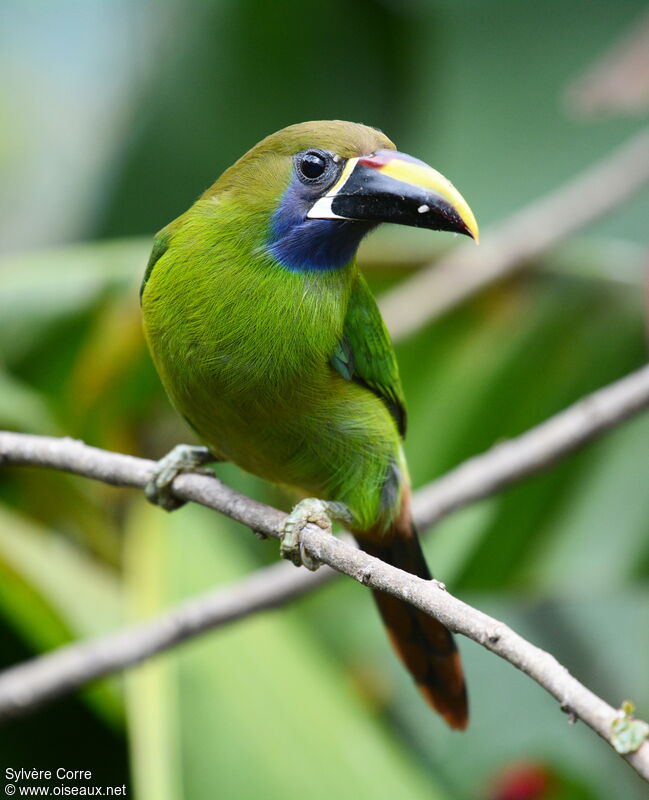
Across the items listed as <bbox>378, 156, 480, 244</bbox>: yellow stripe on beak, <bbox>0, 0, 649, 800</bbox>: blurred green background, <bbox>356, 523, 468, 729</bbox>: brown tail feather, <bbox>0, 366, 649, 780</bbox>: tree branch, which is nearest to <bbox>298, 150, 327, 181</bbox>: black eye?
<bbox>378, 156, 480, 244</bbox>: yellow stripe on beak

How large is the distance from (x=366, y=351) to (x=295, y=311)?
24cm

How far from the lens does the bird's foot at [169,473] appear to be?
7.84 ft

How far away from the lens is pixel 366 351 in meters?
2.44

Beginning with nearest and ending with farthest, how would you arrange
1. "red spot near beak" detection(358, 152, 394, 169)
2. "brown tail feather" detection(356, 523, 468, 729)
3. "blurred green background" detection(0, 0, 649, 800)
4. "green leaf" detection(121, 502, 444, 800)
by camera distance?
"red spot near beak" detection(358, 152, 394, 169)
"brown tail feather" detection(356, 523, 468, 729)
"green leaf" detection(121, 502, 444, 800)
"blurred green background" detection(0, 0, 649, 800)

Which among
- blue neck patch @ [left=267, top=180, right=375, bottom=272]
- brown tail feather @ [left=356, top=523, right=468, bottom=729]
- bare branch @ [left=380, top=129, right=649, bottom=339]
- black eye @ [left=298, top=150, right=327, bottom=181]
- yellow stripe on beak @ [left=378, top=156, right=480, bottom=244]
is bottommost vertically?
brown tail feather @ [left=356, top=523, right=468, bottom=729]

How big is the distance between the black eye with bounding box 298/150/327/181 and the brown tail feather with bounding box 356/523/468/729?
842mm

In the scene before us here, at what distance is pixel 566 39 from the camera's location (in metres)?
5.23

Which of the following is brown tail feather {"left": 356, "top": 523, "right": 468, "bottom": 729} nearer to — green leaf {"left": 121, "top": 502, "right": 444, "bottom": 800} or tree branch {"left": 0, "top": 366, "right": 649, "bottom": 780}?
tree branch {"left": 0, "top": 366, "right": 649, "bottom": 780}

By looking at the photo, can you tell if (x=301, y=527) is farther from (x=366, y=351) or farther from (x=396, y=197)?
(x=396, y=197)

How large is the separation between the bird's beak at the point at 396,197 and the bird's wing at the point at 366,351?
27 centimetres

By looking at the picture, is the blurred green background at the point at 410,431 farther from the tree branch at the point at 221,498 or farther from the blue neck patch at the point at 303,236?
the blue neck patch at the point at 303,236

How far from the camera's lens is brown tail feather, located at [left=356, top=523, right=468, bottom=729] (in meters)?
2.54

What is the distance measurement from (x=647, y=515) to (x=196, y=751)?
1644 millimetres

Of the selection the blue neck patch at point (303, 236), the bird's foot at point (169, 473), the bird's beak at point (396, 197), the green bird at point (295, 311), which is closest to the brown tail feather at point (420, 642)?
the green bird at point (295, 311)
